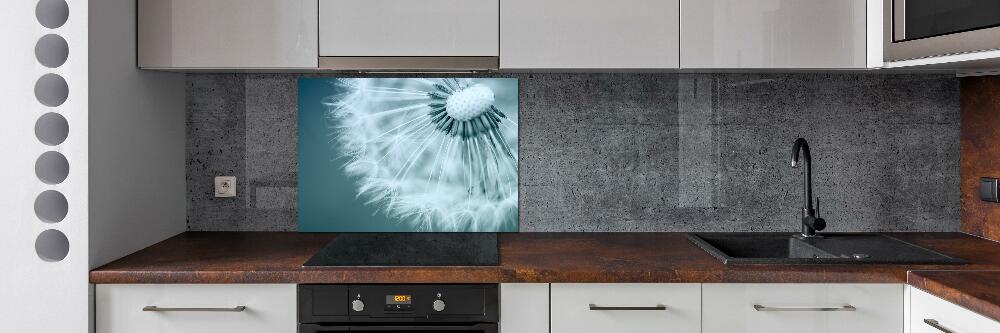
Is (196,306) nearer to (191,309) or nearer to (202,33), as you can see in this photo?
(191,309)

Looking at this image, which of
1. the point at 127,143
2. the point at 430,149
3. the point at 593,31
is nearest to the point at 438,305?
the point at 430,149

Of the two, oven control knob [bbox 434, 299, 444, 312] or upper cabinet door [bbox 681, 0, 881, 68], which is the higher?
upper cabinet door [bbox 681, 0, 881, 68]

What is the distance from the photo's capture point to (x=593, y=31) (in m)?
2.11

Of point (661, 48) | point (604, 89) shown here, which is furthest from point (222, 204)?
point (661, 48)

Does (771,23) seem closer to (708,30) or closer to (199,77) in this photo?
(708,30)

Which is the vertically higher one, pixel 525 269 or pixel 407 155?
pixel 407 155

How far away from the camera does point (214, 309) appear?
6.06 ft

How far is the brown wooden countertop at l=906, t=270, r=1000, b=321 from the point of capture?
1.50m
